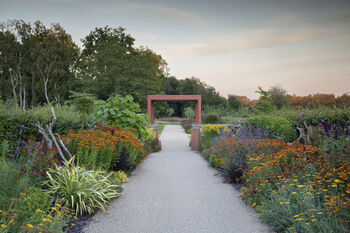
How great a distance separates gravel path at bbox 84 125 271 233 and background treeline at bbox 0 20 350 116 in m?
18.3

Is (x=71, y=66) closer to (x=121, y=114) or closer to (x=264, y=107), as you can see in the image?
(x=264, y=107)

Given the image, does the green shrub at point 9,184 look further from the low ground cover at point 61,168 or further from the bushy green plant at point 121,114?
the bushy green plant at point 121,114

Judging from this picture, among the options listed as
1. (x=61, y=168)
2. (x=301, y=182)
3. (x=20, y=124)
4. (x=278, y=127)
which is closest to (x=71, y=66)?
(x=20, y=124)

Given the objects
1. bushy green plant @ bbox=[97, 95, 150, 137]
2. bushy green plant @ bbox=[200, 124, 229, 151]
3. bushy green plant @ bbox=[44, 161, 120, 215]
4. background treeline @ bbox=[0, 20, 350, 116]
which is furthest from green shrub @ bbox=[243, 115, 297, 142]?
background treeline @ bbox=[0, 20, 350, 116]

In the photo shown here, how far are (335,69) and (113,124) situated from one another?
980cm

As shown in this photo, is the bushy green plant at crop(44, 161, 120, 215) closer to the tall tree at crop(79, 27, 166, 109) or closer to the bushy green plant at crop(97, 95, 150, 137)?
the bushy green plant at crop(97, 95, 150, 137)

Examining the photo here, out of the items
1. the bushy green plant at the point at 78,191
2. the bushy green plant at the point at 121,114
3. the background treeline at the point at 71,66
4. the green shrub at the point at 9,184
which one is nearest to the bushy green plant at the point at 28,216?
the green shrub at the point at 9,184

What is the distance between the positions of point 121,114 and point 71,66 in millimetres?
30105

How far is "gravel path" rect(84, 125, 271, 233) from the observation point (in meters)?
3.26

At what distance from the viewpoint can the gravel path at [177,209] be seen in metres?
3.26

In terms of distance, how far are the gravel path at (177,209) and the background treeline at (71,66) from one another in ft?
60.1

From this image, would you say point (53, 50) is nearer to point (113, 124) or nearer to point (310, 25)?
point (113, 124)

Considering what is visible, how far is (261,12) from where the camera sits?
1091 centimetres

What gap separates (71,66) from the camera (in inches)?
1345
